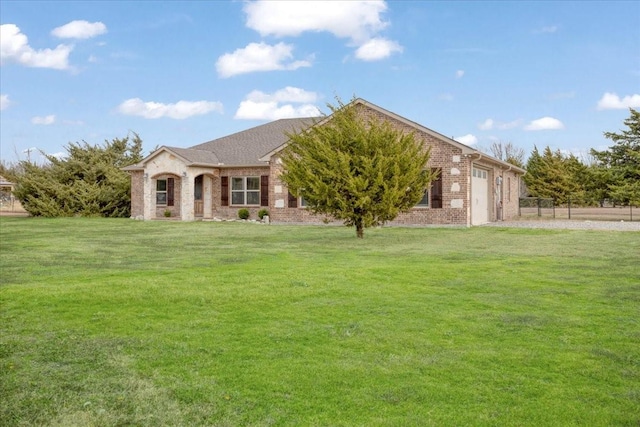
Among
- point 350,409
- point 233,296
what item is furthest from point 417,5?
point 350,409

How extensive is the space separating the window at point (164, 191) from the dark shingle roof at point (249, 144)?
2.37 m

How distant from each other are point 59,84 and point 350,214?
24.1 metres

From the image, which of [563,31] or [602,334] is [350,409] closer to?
[602,334]

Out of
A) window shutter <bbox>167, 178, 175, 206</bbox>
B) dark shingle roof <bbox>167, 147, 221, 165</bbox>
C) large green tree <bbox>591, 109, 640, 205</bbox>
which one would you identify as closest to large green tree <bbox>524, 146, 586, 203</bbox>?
large green tree <bbox>591, 109, 640, 205</bbox>

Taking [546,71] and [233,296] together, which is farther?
[546,71]

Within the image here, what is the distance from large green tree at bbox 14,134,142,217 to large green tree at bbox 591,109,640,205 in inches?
1130

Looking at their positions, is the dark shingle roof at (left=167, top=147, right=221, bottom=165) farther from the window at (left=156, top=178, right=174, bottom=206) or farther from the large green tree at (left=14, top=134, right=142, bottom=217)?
the large green tree at (left=14, top=134, right=142, bottom=217)

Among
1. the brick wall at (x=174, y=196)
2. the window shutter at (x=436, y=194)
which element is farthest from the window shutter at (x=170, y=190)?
the window shutter at (x=436, y=194)

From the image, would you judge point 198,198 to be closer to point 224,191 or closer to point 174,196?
point 174,196

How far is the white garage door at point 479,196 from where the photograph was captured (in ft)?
83.1

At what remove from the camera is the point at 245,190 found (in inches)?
1186

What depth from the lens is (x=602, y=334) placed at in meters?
6.02

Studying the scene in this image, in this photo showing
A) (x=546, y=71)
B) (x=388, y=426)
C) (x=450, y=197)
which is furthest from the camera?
(x=546, y=71)

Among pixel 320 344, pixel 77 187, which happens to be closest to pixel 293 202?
pixel 77 187
